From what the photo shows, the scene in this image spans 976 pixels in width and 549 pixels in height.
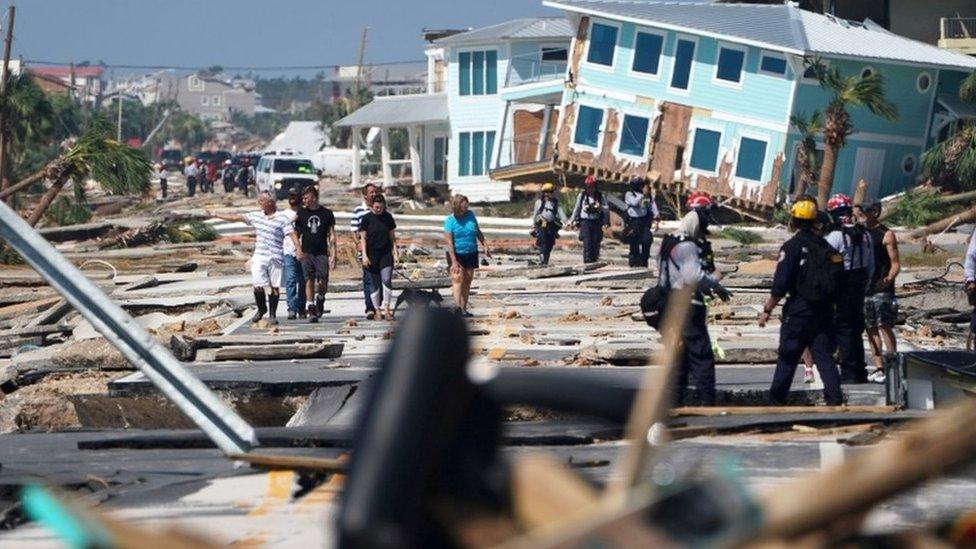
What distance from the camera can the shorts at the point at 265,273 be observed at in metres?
19.4

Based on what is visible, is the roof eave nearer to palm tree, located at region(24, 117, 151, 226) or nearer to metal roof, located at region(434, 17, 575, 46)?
metal roof, located at region(434, 17, 575, 46)

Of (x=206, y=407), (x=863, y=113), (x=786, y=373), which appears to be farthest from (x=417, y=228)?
(x=206, y=407)

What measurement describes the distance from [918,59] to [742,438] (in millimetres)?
41650

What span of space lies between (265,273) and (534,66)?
134 feet

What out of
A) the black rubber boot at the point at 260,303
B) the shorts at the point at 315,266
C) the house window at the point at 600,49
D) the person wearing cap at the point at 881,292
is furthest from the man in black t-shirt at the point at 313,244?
the house window at the point at 600,49

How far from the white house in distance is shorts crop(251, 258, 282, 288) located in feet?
117

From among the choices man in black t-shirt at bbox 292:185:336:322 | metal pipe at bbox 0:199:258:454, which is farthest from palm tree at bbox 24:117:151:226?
metal pipe at bbox 0:199:258:454

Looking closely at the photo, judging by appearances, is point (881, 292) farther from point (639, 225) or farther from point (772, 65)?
point (772, 65)

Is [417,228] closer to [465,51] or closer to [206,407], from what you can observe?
[465,51]

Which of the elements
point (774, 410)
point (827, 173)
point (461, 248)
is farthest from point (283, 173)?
point (774, 410)

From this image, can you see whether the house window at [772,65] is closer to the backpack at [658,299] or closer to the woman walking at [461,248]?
the woman walking at [461,248]

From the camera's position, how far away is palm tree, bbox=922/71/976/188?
45.5 metres

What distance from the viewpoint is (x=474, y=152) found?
203ft

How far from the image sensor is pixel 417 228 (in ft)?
146
